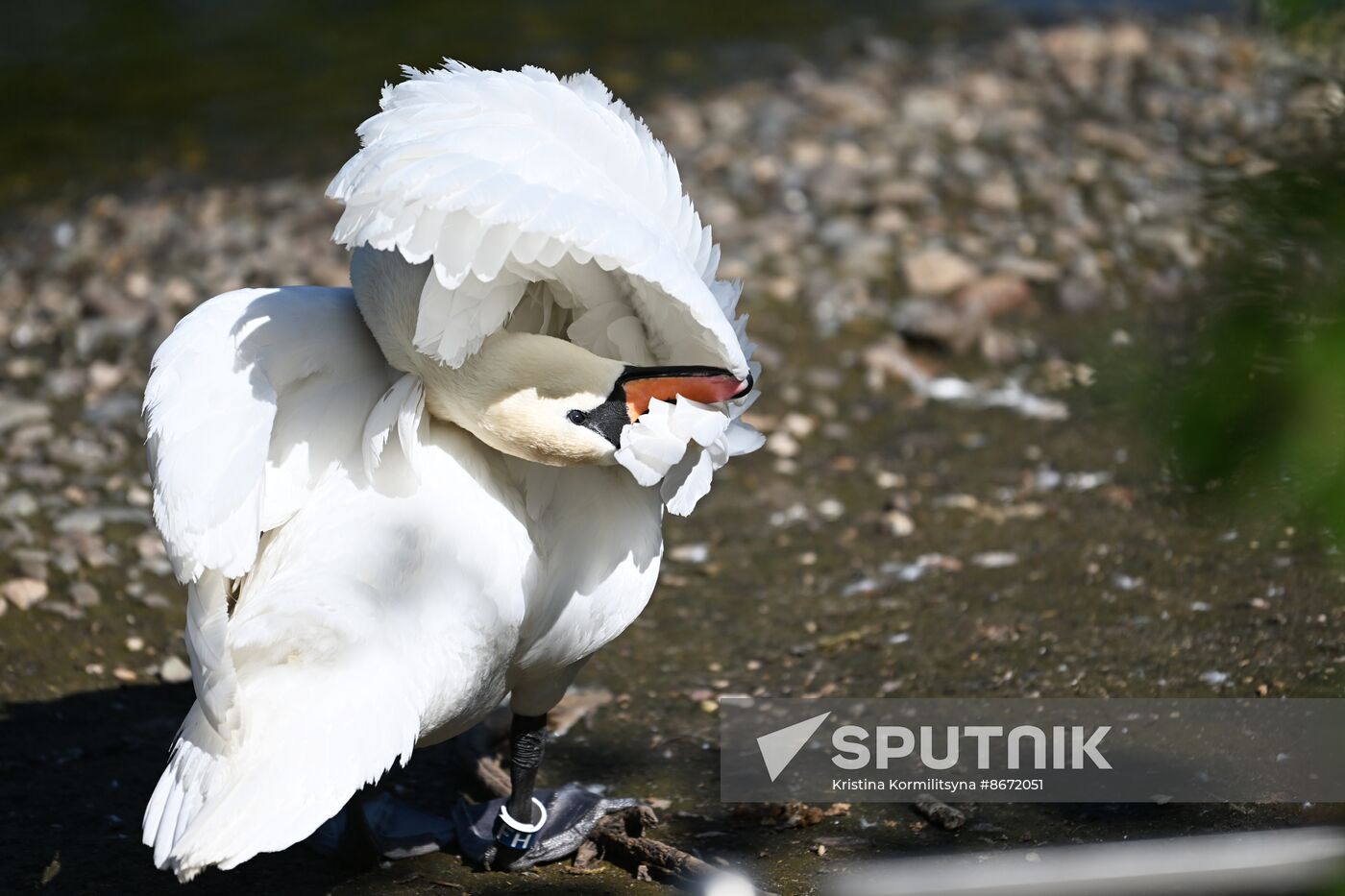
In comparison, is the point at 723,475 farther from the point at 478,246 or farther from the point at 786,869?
the point at 478,246

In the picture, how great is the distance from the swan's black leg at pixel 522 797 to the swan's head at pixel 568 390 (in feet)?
2.51

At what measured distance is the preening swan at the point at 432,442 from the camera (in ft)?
8.07

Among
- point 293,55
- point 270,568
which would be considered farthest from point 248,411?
point 293,55

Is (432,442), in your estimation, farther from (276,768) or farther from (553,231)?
(276,768)

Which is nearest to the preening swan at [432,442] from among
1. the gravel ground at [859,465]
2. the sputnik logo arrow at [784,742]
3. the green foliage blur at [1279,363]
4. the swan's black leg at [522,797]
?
the swan's black leg at [522,797]

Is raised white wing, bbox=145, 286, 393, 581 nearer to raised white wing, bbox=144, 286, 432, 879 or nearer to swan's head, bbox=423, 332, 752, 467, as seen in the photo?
raised white wing, bbox=144, 286, 432, 879

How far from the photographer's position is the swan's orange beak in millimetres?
2754

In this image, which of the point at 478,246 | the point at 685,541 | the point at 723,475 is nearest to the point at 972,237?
the point at 723,475

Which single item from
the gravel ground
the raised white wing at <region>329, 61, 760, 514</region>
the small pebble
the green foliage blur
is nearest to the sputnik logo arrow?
the gravel ground

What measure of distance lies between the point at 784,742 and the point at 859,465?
1.63m

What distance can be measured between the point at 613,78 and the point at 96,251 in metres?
3.20

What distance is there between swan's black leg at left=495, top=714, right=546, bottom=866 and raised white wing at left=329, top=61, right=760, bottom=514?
2.47ft

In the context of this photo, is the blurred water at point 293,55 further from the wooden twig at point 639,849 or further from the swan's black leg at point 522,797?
the wooden twig at point 639,849

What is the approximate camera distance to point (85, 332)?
19.3 ft
